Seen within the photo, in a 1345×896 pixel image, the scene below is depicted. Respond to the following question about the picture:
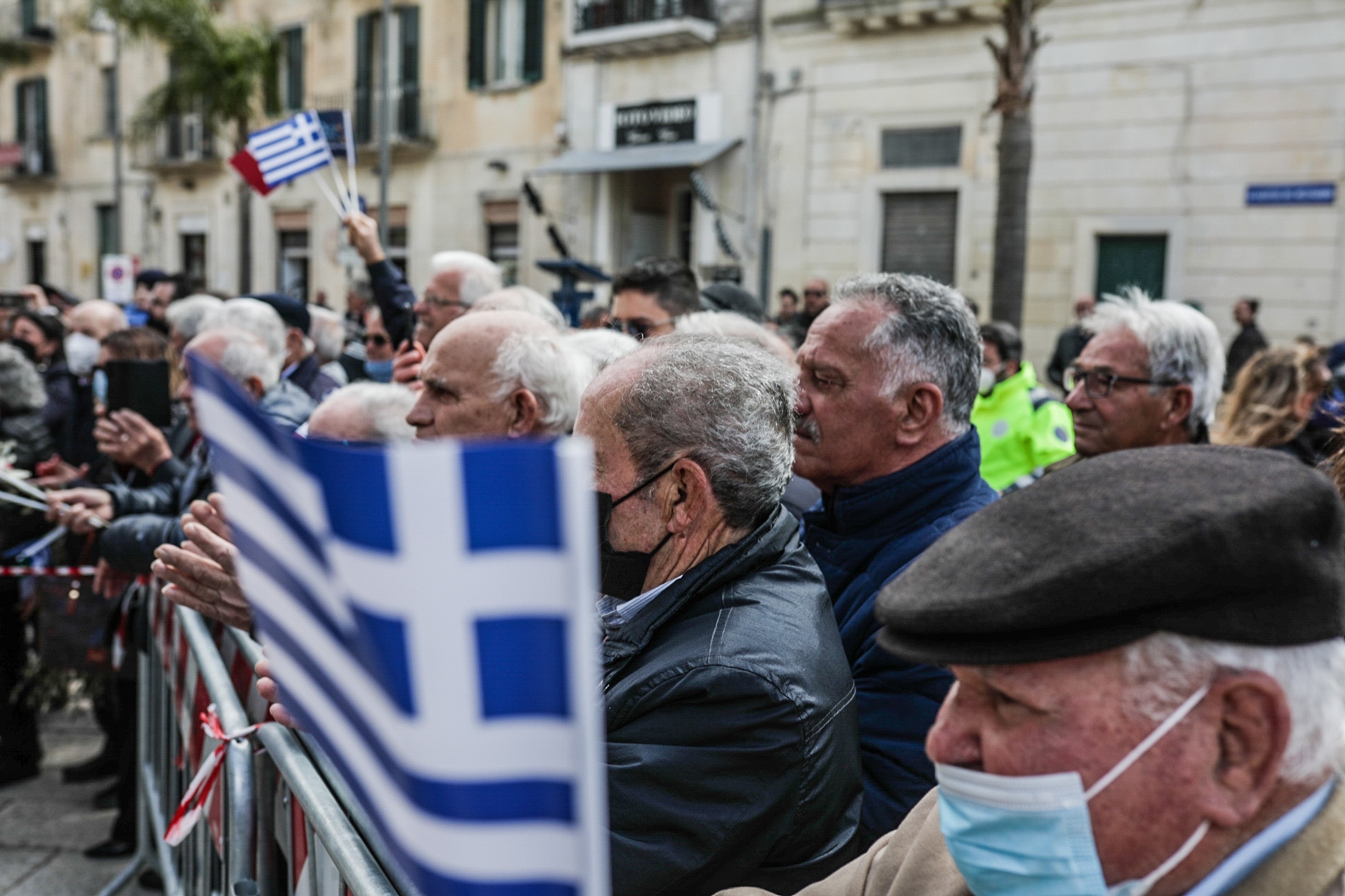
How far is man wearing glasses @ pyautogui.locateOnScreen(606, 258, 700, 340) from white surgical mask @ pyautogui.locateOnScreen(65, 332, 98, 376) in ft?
13.2

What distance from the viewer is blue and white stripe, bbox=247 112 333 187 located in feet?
23.9

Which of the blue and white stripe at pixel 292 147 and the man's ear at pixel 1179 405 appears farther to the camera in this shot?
the blue and white stripe at pixel 292 147

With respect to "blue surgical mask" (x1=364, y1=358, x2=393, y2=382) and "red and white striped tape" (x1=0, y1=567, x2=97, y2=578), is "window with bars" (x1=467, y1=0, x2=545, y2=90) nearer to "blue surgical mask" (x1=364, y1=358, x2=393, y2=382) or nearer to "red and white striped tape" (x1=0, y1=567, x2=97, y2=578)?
"blue surgical mask" (x1=364, y1=358, x2=393, y2=382)

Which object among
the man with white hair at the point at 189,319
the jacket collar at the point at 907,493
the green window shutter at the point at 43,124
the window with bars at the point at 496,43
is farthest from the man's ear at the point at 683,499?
the green window shutter at the point at 43,124

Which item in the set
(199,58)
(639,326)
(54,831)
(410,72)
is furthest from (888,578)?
(199,58)

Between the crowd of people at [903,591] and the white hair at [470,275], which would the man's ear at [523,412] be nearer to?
the crowd of people at [903,591]

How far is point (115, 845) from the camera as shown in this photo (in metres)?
4.44

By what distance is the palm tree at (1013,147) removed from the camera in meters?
11.7

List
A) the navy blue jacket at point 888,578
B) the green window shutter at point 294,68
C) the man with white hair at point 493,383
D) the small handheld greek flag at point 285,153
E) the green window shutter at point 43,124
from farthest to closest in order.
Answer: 1. the green window shutter at point 43,124
2. the green window shutter at point 294,68
3. the small handheld greek flag at point 285,153
4. the man with white hair at point 493,383
5. the navy blue jacket at point 888,578

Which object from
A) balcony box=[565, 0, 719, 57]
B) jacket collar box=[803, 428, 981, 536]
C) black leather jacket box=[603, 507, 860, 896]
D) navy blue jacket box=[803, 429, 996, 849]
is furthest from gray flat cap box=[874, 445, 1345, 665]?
balcony box=[565, 0, 719, 57]

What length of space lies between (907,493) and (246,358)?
2757 mm

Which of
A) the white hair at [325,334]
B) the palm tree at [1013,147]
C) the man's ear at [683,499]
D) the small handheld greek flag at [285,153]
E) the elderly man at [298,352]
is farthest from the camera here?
the palm tree at [1013,147]

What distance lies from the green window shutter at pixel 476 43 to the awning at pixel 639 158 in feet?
8.43

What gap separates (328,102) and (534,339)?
22.5 meters
